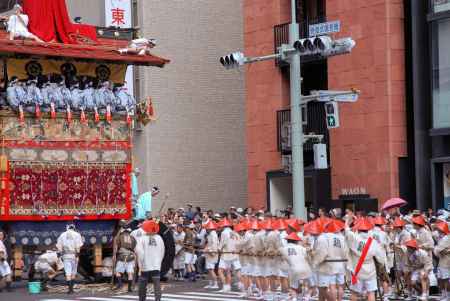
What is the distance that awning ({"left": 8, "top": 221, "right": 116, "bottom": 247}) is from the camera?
1266 inches

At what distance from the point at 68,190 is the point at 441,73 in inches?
486

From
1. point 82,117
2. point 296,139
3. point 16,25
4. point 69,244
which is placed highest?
point 16,25

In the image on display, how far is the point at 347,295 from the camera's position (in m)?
28.9

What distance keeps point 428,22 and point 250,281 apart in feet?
39.3

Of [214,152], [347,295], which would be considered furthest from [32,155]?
[214,152]

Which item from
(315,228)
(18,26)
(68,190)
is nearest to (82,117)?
(68,190)

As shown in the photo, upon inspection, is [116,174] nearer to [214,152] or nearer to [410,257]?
[410,257]

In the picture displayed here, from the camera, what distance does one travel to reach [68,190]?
3269 centimetres

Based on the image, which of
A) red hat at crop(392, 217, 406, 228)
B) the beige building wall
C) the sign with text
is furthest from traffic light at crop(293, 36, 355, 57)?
the beige building wall

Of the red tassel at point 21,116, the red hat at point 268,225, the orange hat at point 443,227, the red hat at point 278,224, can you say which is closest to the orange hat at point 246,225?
the red hat at point 268,225

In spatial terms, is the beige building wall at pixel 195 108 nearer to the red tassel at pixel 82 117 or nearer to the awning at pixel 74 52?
the awning at pixel 74 52

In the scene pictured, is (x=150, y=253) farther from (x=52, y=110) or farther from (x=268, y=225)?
(x=52, y=110)

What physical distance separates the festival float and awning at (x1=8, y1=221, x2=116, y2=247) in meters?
0.03

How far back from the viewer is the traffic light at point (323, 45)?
2961 cm
